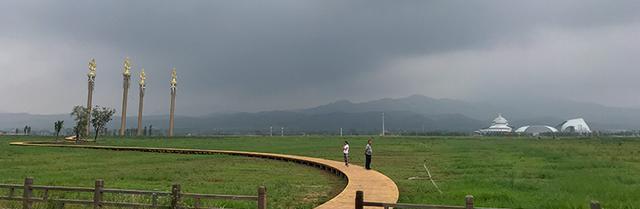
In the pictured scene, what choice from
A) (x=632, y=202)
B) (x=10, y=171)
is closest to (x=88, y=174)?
(x=10, y=171)

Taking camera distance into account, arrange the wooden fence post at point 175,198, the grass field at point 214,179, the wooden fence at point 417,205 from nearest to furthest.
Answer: the wooden fence at point 417,205 < the wooden fence post at point 175,198 < the grass field at point 214,179

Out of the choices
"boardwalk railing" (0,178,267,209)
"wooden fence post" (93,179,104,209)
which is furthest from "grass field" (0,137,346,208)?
"wooden fence post" (93,179,104,209)

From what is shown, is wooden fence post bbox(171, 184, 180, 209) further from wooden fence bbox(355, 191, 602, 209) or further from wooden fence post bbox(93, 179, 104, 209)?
wooden fence bbox(355, 191, 602, 209)

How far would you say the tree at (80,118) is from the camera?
7925cm

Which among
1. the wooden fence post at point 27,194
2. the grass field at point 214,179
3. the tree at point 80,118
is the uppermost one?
the tree at point 80,118

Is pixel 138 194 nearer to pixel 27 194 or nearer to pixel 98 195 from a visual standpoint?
pixel 98 195

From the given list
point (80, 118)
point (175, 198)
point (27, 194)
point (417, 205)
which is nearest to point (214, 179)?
point (27, 194)

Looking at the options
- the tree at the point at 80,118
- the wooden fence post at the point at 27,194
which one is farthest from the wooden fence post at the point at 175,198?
the tree at the point at 80,118

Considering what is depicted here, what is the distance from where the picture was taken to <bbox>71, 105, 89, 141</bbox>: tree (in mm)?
79250

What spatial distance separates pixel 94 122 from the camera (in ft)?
279

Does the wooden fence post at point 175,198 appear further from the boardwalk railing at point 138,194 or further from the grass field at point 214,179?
the grass field at point 214,179

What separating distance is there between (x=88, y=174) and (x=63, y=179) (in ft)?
10.0

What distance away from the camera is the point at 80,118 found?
3236 inches

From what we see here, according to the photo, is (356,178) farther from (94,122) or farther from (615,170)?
(94,122)
